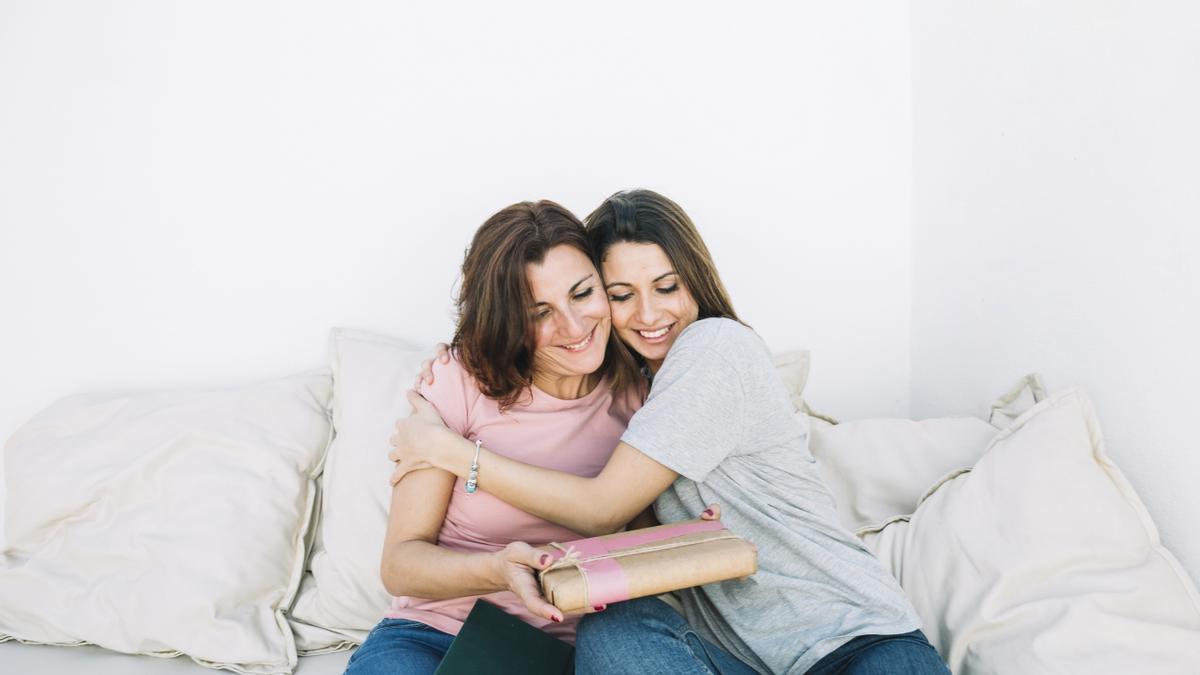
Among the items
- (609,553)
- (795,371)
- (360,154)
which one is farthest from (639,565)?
(360,154)

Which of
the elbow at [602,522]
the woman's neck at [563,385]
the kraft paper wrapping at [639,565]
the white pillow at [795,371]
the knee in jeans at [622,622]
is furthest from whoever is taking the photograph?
the white pillow at [795,371]

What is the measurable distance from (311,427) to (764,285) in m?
1.11

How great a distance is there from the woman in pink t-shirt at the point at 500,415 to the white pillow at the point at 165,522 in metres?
0.36

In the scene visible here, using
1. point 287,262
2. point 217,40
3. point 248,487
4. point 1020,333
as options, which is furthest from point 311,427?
point 1020,333

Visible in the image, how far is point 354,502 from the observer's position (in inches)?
67.3

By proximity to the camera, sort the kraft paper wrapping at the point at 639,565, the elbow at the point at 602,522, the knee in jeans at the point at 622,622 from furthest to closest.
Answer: the elbow at the point at 602,522 < the knee in jeans at the point at 622,622 < the kraft paper wrapping at the point at 639,565

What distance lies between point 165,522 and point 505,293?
2.68 feet

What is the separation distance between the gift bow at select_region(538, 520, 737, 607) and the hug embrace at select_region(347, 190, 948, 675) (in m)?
0.03

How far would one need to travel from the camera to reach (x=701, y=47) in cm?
211

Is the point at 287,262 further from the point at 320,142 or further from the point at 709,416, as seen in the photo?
the point at 709,416

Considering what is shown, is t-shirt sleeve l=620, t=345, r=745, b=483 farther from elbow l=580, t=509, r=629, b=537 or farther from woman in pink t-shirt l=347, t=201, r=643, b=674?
woman in pink t-shirt l=347, t=201, r=643, b=674

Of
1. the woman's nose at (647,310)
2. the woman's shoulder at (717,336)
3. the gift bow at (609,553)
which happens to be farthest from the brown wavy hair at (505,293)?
the gift bow at (609,553)

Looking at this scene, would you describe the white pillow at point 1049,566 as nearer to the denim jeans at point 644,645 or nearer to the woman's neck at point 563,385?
the denim jeans at point 644,645

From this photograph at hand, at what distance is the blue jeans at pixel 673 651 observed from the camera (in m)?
1.13
